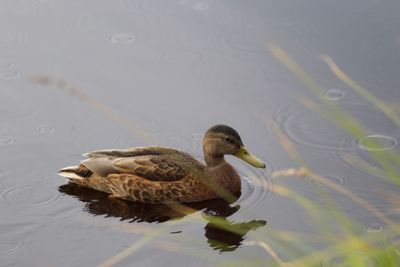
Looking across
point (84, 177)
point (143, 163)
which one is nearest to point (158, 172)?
point (143, 163)

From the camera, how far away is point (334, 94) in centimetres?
829

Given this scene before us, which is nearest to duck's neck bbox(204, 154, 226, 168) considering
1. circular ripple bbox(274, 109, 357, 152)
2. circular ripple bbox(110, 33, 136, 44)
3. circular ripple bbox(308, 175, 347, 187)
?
circular ripple bbox(274, 109, 357, 152)

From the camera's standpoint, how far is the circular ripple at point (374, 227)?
21.5 feet

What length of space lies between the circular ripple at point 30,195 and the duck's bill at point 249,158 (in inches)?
55.6

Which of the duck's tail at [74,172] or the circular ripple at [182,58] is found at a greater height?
the circular ripple at [182,58]

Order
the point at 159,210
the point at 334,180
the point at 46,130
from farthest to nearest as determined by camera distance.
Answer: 1. the point at 46,130
2. the point at 159,210
3. the point at 334,180

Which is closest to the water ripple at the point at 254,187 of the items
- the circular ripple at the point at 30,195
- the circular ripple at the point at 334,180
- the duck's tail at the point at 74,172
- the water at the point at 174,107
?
the water at the point at 174,107

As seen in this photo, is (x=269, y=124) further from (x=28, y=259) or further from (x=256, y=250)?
(x=28, y=259)

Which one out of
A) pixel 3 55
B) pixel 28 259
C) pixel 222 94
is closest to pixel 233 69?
pixel 222 94

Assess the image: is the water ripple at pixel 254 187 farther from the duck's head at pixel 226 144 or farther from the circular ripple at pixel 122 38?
the circular ripple at pixel 122 38

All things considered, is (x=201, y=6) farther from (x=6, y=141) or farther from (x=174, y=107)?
(x=6, y=141)

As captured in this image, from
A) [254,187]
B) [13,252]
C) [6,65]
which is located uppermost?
[6,65]

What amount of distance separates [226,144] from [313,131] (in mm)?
767

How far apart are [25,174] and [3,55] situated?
1960mm
